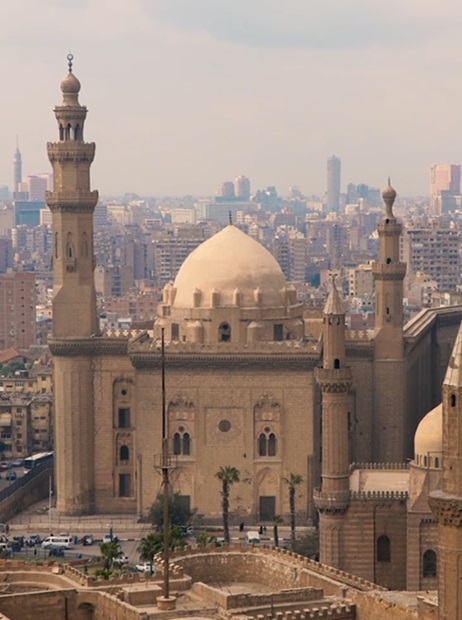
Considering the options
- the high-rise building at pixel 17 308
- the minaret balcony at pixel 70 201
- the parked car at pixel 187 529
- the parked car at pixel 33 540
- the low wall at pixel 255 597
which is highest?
the minaret balcony at pixel 70 201

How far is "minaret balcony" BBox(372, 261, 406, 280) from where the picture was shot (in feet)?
190

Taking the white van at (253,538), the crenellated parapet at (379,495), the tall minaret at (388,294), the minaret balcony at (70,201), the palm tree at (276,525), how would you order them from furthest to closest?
the minaret balcony at (70,201), the tall minaret at (388,294), the white van at (253,538), the palm tree at (276,525), the crenellated parapet at (379,495)

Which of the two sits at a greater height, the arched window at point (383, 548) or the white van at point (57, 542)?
the arched window at point (383, 548)

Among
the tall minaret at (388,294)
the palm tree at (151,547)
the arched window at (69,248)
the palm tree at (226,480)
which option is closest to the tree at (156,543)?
the palm tree at (151,547)

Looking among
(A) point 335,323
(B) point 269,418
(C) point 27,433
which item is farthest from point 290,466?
(C) point 27,433

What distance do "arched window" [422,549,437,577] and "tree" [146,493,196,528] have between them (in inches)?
466

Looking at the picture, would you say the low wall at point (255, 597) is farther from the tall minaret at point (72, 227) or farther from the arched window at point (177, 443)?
the tall minaret at point (72, 227)

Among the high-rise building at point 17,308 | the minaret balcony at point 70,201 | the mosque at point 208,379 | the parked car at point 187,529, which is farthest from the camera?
the high-rise building at point 17,308

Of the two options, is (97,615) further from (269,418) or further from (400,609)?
(269,418)

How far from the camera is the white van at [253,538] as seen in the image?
53.7 meters

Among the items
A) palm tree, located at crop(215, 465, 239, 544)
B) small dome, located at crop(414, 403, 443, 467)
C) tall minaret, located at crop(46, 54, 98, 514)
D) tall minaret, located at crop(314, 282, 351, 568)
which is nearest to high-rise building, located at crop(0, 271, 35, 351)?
tall minaret, located at crop(46, 54, 98, 514)

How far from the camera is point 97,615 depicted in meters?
33.2

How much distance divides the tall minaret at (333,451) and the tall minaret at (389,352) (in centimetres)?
1047

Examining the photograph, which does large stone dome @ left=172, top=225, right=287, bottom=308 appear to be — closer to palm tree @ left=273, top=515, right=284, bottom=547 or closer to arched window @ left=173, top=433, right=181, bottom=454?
arched window @ left=173, top=433, right=181, bottom=454
